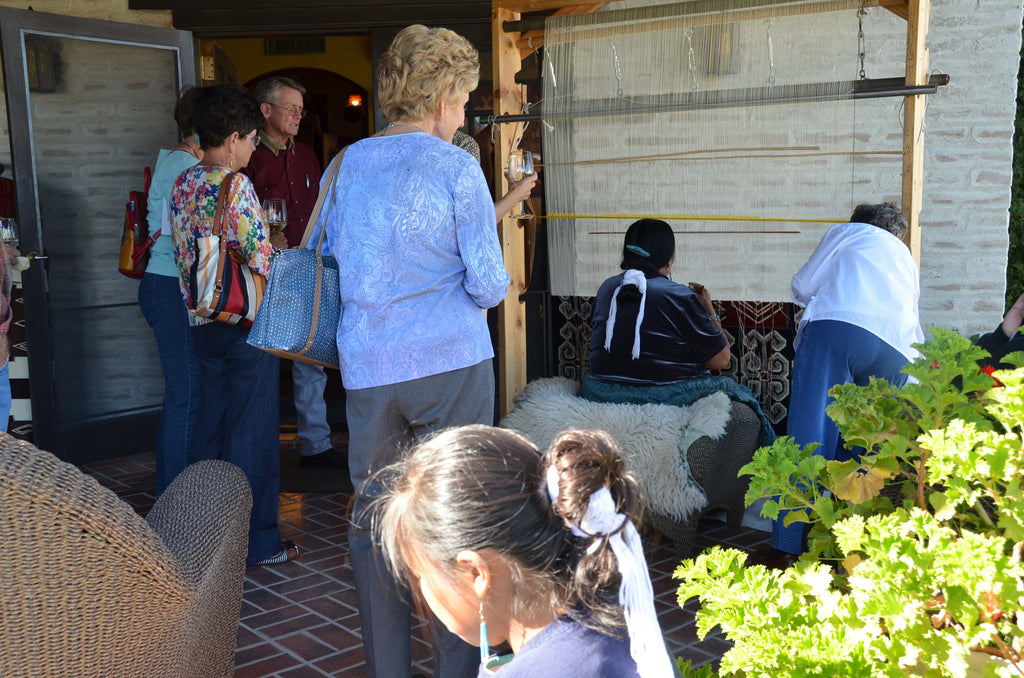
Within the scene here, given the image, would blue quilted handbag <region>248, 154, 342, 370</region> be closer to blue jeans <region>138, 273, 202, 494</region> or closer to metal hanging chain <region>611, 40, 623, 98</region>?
blue jeans <region>138, 273, 202, 494</region>

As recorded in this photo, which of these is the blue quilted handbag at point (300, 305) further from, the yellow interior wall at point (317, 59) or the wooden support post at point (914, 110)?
the yellow interior wall at point (317, 59)

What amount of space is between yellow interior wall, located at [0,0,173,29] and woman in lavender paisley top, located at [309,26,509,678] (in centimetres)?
364

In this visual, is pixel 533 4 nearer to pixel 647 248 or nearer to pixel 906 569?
pixel 647 248

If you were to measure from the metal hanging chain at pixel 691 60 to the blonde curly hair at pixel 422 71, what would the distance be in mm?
1494

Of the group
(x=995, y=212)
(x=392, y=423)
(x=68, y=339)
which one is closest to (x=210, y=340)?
(x=392, y=423)

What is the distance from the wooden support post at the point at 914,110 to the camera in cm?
316

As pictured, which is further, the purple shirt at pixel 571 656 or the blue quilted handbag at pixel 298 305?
the blue quilted handbag at pixel 298 305

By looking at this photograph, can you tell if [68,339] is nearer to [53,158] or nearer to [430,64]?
[53,158]

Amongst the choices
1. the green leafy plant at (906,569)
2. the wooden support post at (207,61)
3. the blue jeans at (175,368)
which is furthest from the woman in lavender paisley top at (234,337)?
the wooden support post at (207,61)

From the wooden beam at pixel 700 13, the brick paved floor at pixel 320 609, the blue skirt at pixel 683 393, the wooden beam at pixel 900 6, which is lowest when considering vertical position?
the brick paved floor at pixel 320 609

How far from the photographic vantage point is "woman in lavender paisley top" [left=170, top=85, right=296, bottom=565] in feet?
10.8

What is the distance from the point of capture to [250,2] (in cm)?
552

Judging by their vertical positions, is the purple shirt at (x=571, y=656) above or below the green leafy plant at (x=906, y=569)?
below

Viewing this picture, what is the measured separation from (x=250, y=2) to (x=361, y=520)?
160 inches
